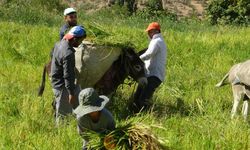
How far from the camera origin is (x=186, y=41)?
1373 centimetres

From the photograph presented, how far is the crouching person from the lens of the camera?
15.6 ft

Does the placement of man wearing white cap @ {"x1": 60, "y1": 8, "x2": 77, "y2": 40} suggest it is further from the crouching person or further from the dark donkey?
the crouching person

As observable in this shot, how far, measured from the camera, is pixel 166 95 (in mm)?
9000

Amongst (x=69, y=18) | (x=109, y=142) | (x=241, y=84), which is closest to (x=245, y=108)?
(x=241, y=84)

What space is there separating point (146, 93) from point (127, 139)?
2.97 m

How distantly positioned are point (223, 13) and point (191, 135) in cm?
1875

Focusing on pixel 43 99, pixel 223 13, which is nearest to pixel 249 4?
pixel 223 13

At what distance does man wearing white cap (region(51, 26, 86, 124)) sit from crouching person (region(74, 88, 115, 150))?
180 centimetres

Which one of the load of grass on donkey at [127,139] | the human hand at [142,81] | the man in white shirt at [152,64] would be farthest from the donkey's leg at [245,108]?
the load of grass on donkey at [127,139]

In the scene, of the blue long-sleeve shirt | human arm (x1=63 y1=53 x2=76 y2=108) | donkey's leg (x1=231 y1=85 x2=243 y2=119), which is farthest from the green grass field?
the blue long-sleeve shirt

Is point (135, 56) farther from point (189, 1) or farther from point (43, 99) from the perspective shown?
point (189, 1)

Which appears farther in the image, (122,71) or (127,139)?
(122,71)

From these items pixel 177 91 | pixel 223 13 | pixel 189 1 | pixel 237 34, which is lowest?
pixel 189 1

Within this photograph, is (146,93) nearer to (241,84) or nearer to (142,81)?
(142,81)
